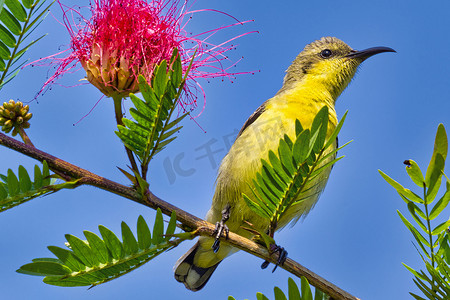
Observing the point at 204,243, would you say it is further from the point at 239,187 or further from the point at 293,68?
the point at 293,68

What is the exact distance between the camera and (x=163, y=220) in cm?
227

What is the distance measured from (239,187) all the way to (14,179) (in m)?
2.28

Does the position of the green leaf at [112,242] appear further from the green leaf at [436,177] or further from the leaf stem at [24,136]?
the green leaf at [436,177]

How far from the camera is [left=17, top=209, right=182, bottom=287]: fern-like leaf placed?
208 cm

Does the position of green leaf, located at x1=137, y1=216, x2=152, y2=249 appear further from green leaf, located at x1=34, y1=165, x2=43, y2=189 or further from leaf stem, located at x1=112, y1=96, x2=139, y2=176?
green leaf, located at x1=34, y1=165, x2=43, y2=189

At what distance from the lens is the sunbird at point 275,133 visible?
4.11 metres

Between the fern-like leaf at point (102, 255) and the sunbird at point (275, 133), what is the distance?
1.13m

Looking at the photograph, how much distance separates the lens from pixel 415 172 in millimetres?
2170

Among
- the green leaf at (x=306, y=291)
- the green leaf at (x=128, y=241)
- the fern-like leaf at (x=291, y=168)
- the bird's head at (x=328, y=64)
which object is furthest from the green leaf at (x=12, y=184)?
the bird's head at (x=328, y=64)

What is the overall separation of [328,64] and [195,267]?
270cm

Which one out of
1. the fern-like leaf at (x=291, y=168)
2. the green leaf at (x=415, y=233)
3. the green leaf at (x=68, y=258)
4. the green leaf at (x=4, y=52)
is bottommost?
the green leaf at (x=415, y=233)

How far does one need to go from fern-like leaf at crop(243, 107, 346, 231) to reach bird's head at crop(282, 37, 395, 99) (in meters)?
2.90

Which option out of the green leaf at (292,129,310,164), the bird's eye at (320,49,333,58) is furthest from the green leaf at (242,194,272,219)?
the bird's eye at (320,49,333,58)

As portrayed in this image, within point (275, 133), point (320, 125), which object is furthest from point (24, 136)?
point (275, 133)
